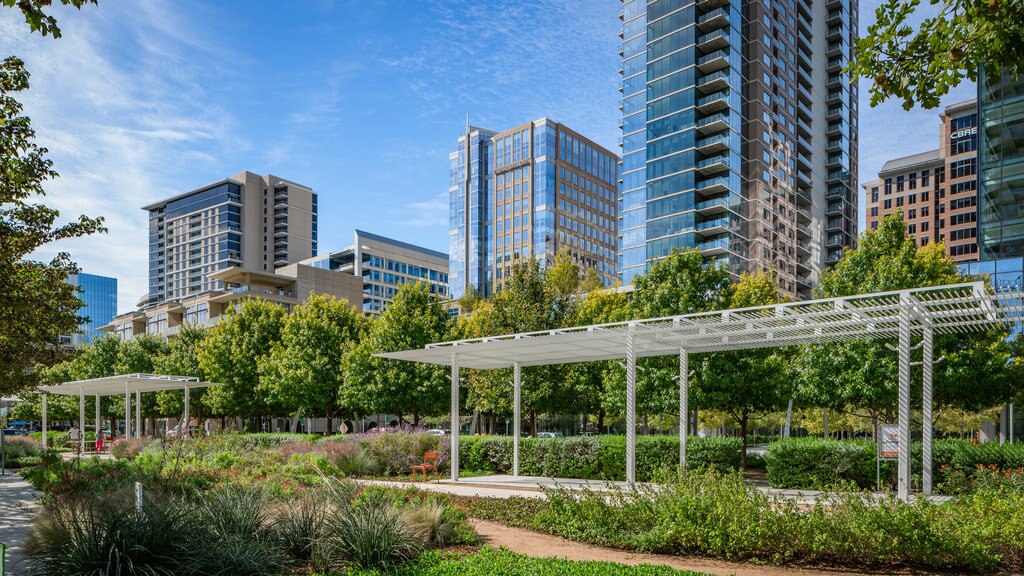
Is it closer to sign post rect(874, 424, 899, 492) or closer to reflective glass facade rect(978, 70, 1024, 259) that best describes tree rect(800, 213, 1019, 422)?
sign post rect(874, 424, 899, 492)

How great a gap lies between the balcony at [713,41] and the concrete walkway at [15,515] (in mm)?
69870

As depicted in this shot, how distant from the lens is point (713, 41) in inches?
2894

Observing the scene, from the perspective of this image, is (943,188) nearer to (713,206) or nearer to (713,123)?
(713,123)

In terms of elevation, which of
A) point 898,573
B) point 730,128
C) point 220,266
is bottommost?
point 898,573

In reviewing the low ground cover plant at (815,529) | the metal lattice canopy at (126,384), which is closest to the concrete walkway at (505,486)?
the low ground cover plant at (815,529)

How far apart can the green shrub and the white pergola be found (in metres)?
1.83

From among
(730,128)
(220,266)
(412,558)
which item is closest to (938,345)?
(412,558)

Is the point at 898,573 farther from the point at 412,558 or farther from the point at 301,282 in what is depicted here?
the point at 301,282

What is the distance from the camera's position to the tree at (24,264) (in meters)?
11.9

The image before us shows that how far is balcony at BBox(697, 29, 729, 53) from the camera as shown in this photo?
240 ft

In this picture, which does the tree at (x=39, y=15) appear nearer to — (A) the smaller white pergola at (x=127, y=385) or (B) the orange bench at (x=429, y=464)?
(B) the orange bench at (x=429, y=464)

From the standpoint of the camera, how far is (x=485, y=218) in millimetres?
120000

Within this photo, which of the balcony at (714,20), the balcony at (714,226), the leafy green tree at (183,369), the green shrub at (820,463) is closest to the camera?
the green shrub at (820,463)

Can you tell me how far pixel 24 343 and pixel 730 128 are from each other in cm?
6718
